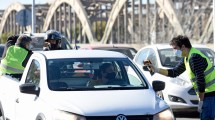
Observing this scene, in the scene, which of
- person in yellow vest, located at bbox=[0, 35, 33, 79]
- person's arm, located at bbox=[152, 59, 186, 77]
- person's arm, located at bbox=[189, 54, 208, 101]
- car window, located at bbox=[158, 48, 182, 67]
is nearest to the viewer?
person's arm, located at bbox=[189, 54, 208, 101]

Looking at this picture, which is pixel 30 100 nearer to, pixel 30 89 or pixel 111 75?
pixel 30 89

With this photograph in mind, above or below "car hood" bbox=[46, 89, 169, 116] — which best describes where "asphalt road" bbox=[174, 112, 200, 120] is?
below

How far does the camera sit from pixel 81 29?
75.0 metres

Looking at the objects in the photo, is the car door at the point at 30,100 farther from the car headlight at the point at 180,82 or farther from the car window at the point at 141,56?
the car window at the point at 141,56

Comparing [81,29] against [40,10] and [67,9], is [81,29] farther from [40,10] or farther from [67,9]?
[40,10]

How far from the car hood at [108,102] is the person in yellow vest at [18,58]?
398 centimetres

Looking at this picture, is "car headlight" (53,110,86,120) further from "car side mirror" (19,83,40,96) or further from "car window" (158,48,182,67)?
"car window" (158,48,182,67)

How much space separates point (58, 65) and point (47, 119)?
53.4 inches

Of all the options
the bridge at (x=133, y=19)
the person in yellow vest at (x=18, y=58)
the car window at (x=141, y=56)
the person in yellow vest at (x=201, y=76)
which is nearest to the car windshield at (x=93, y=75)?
the person in yellow vest at (x=201, y=76)

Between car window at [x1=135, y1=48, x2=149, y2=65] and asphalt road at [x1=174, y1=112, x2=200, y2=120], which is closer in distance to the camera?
asphalt road at [x1=174, y1=112, x2=200, y2=120]

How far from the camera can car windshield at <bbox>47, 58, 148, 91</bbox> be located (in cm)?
902

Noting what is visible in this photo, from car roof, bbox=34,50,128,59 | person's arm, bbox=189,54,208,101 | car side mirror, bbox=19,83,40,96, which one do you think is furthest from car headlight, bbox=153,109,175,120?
car roof, bbox=34,50,128,59

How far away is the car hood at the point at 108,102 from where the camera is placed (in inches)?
314

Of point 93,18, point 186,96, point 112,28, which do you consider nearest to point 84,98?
point 186,96
